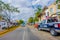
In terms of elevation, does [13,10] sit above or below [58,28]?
above

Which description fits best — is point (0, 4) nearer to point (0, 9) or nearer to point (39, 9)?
point (0, 9)

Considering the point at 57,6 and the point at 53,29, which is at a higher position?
the point at 57,6

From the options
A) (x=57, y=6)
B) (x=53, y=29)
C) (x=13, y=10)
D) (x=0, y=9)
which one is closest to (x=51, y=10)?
(x=57, y=6)

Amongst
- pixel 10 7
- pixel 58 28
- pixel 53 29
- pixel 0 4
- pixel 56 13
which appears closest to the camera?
pixel 58 28

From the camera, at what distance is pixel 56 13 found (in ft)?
160

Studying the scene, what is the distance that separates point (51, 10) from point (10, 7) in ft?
46.0

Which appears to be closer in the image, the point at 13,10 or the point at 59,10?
the point at 59,10

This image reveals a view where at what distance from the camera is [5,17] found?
5431cm

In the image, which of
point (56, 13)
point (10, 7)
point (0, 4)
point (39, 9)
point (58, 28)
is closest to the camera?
point (58, 28)

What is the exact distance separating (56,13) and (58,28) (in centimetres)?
3168

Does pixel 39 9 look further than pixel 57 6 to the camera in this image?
Yes

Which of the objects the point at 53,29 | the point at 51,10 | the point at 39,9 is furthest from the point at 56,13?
the point at 39,9

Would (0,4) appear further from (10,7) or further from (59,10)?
(59,10)

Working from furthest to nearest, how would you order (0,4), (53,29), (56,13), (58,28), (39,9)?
(39,9) < (56,13) < (0,4) < (53,29) < (58,28)
